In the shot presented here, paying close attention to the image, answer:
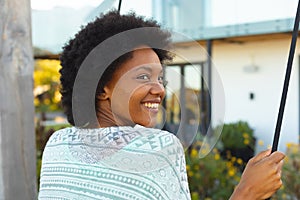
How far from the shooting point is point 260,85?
30.1ft

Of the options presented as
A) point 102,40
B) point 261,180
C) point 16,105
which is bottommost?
point 261,180

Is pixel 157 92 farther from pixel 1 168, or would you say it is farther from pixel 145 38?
pixel 1 168

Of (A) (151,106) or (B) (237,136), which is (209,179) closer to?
(A) (151,106)

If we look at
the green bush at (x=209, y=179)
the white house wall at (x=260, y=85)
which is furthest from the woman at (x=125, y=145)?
the white house wall at (x=260, y=85)

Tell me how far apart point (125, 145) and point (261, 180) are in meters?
0.34

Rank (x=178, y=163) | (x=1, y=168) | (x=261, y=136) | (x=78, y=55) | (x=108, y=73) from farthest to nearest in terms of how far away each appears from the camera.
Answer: (x=261, y=136) → (x=1, y=168) → (x=78, y=55) → (x=108, y=73) → (x=178, y=163)

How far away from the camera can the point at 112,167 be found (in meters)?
1.28

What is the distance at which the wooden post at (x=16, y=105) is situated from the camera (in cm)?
197

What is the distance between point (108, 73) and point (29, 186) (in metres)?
0.81

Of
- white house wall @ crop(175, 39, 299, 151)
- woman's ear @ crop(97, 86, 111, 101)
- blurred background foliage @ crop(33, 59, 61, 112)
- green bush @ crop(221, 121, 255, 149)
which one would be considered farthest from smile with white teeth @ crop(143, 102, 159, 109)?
blurred background foliage @ crop(33, 59, 61, 112)

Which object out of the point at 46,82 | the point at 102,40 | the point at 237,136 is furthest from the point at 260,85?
the point at 46,82

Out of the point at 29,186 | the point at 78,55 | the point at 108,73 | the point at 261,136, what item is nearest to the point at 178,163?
the point at 108,73

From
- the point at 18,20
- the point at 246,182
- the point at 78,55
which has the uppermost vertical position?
the point at 18,20

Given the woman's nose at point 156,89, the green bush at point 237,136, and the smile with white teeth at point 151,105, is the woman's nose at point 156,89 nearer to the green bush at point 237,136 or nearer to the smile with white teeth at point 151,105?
the smile with white teeth at point 151,105
